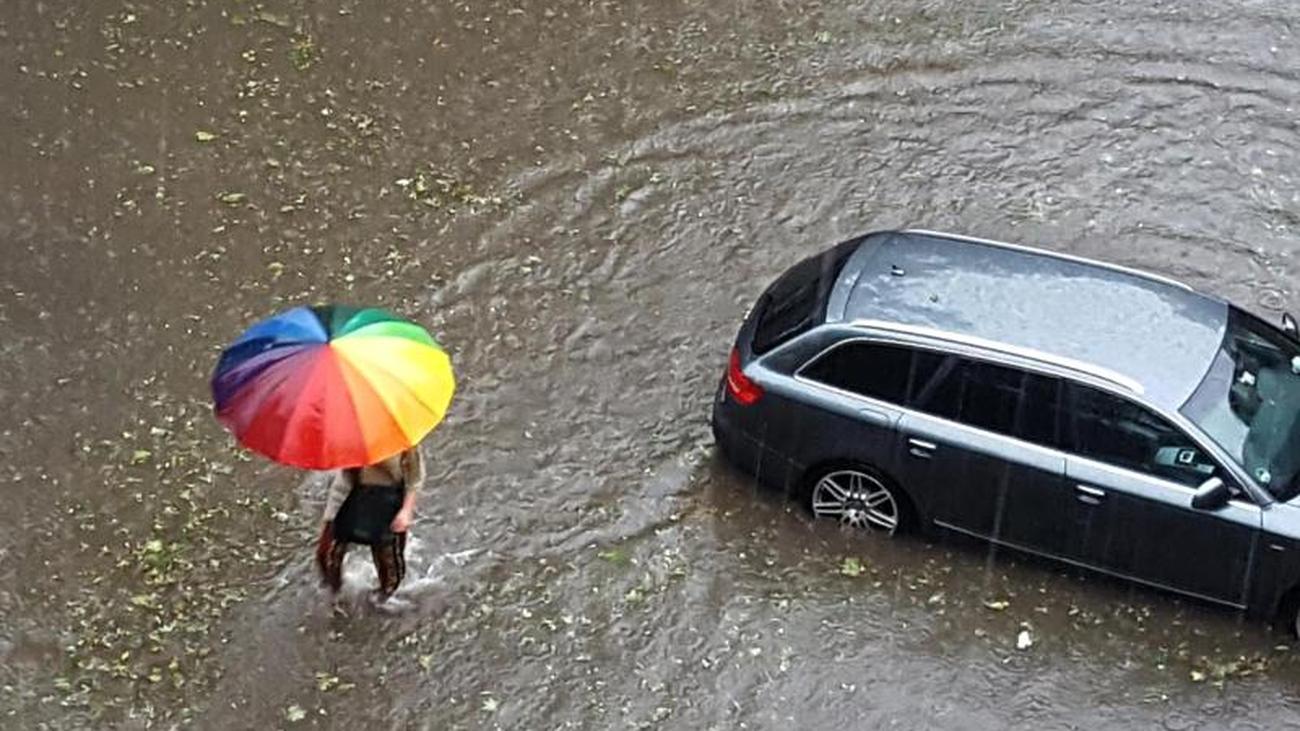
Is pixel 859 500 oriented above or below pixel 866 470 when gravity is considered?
below

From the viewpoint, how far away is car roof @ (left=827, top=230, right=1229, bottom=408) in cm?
945

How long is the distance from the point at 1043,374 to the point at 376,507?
3.78m

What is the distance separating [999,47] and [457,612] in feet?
26.0

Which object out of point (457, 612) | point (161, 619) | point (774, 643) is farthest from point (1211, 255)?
point (161, 619)

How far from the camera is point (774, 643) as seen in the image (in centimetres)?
962

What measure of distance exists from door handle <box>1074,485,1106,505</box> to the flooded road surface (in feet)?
2.43

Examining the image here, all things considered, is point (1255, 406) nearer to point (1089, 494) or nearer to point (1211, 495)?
point (1211, 495)

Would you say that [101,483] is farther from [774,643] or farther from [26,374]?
[774,643]

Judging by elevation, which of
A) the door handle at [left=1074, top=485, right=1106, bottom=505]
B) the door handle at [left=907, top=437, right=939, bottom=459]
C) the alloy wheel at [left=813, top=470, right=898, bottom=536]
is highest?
the door handle at [left=907, top=437, right=939, bottom=459]

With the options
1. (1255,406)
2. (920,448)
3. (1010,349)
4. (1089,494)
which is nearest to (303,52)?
(920,448)

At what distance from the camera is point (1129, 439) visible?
9.36m

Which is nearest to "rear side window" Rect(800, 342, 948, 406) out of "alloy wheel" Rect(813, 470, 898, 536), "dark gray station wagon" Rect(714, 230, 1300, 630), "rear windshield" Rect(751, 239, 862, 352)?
"dark gray station wagon" Rect(714, 230, 1300, 630)

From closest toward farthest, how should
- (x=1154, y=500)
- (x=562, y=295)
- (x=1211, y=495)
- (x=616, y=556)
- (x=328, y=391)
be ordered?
(x=328, y=391) < (x=1211, y=495) < (x=1154, y=500) < (x=616, y=556) < (x=562, y=295)

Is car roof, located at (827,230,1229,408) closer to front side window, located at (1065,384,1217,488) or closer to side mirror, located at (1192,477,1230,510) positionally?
front side window, located at (1065,384,1217,488)
